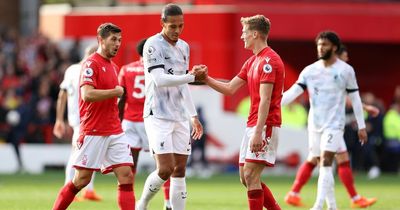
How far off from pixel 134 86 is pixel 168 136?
3.57m

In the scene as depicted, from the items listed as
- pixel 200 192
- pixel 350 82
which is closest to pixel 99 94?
pixel 350 82

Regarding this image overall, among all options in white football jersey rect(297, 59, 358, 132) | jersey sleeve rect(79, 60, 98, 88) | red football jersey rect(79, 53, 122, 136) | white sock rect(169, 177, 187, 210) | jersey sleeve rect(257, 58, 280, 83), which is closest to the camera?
jersey sleeve rect(257, 58, 280, 83)

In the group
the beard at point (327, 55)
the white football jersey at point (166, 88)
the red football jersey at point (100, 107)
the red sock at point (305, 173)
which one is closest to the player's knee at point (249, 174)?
the white football jersey at point (166, 88)

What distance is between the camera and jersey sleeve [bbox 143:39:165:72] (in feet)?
46.6

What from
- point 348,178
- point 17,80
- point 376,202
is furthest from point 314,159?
point 17,80

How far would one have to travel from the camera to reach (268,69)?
13.5 m

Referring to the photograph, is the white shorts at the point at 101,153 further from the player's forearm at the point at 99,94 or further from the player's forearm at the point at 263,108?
the player's forearm at the point at 263,108

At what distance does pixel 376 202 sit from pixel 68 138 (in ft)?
36.4

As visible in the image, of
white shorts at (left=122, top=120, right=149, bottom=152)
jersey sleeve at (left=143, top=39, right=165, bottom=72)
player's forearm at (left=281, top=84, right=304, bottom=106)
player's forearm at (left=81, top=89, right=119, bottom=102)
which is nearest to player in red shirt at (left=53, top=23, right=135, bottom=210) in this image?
player's forearm at (left=81, top=89, right=119, bottom=102)

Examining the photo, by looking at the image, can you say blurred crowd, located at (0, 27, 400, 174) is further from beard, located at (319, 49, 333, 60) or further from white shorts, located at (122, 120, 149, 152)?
beard, located at (319, 49, 333, 60)

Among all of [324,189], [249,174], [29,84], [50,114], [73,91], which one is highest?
[73,91]

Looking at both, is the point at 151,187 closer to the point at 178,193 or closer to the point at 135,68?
the point at 178,193

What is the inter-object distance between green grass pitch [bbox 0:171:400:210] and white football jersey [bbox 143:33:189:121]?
3.27 m

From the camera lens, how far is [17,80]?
108 ft
